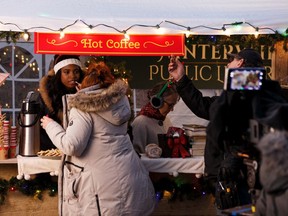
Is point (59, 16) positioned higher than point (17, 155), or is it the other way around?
point (59, 16)

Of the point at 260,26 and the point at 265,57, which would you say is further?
the point at 265,57

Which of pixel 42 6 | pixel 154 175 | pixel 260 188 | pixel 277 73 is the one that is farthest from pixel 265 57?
pixel 260 188

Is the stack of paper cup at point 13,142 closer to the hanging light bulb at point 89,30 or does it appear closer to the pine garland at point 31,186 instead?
the pine garland at point 31,186

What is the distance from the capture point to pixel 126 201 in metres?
5.23

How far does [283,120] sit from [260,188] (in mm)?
513

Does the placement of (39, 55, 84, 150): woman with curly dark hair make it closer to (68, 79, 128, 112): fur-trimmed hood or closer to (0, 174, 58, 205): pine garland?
(0, 174, 58, 205): pine garland

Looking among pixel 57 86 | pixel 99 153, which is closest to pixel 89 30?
pixel 57 86

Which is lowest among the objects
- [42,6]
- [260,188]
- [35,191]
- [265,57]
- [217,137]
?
[35,191]

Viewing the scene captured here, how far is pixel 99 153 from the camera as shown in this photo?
5.17 m

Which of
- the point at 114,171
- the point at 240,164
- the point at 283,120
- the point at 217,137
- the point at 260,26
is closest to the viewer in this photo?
the point at 283,120

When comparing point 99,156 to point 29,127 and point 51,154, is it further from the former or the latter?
point 29,127

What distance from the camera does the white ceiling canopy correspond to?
6.38 metres

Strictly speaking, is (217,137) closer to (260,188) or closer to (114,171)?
(260,188)

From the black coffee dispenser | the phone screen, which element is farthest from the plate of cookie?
the phone screen
